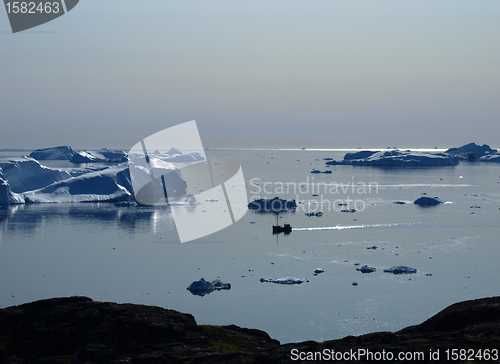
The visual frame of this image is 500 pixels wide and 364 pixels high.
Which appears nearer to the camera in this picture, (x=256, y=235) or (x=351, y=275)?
(x=351, y=275)

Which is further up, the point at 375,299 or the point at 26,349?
the point at 26,349

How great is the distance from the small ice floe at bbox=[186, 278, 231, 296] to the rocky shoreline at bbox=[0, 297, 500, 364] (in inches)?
319

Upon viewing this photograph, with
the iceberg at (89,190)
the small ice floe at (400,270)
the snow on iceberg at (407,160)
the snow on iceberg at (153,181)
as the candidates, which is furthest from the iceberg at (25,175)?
the snow on iceberg at (407,160)

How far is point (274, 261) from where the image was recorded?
1229 inches

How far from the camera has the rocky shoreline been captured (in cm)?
1209

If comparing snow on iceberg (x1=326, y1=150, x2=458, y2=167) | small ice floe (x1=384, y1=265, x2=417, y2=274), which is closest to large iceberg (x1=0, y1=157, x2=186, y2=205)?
small ice floe (x1=384, y1=265, x2=417, y2=274)

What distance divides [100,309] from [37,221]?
3287cm

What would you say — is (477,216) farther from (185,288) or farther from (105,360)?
(105,360)

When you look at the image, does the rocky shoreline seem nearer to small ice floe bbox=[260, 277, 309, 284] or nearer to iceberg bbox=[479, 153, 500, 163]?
small ice floe bbox=[260, 277, 309, 284]

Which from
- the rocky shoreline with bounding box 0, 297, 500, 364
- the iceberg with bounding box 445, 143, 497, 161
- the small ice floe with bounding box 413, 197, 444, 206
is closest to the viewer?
the rocky shoreline with bounding box 0, 297, 500, 364

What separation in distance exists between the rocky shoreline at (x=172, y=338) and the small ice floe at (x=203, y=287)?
8.11m

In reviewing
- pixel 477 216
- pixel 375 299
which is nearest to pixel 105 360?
pixel 375 299

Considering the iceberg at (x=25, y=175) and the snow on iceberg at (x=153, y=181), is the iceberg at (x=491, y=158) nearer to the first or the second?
the snow on iceberg at (x=153, y=181)

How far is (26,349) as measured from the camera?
14.2 metres
